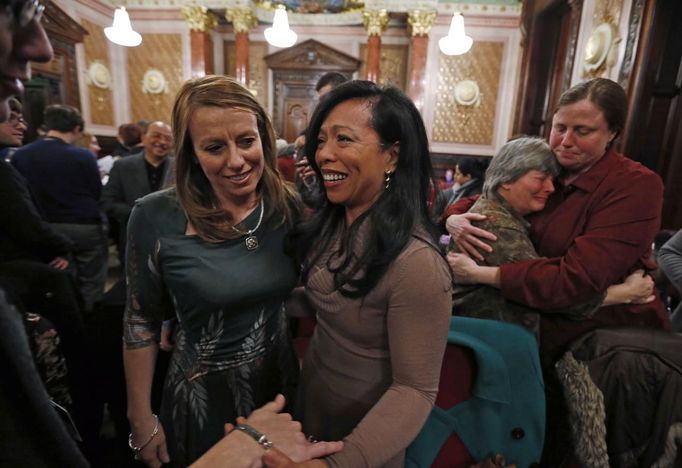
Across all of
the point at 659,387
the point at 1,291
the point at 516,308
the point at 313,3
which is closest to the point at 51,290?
the point at 1,291

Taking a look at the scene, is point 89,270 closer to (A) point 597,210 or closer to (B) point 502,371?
(B) point 502,371

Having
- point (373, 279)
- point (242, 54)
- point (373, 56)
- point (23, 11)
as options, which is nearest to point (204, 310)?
point (373, 279)

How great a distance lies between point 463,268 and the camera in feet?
4.63

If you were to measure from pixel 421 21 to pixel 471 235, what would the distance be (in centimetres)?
885

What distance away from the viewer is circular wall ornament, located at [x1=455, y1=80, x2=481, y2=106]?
919cm

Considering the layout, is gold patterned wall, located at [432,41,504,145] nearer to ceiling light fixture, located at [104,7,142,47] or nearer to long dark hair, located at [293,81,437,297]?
ceiling light fixture, located at [104,7,142,47]

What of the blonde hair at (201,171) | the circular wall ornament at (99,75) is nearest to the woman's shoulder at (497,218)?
the blonde hair at (201,171)

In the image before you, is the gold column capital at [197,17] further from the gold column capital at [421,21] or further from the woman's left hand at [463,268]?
the woman's left hand at [463,268]

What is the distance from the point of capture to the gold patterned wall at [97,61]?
918 cm

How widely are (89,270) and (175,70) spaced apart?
835 cm

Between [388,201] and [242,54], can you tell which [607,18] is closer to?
[388,201]

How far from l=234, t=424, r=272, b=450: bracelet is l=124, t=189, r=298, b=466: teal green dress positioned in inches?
12.9

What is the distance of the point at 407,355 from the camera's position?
34.9 inches

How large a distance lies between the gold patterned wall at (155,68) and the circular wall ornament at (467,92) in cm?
717
